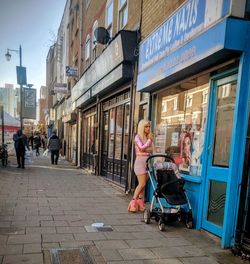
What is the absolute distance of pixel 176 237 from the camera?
474 centimetres

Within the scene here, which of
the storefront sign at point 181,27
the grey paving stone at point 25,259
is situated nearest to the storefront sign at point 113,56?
→ the storefront sign at point 181,27

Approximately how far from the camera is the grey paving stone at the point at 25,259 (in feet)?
11.7

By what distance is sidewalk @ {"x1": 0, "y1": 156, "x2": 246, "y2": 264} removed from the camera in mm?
3844

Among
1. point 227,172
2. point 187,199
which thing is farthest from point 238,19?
point 187,199

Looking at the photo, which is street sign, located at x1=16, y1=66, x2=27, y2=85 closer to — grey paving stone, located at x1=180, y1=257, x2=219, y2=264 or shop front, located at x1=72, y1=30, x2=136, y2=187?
shop front, located at x1=72, y1=30, x2=136, y2=187

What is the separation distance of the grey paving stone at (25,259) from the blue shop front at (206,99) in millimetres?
2536

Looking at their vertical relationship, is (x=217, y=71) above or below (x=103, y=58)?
below

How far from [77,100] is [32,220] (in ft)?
36.4

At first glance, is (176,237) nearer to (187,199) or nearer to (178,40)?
(187,199)

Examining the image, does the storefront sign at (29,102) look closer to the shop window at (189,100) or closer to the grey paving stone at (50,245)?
the shop window at (189,100)

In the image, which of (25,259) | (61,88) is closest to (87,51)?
(61,88)

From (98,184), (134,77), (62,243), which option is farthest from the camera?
(98,184)

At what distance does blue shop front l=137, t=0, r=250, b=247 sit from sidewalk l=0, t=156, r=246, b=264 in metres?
0.52

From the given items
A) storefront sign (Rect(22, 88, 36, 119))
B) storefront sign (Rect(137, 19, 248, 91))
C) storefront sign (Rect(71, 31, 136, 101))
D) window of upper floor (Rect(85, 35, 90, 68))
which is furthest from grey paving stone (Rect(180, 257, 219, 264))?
storefront sign (Rect(22, 88, 36, 119))
